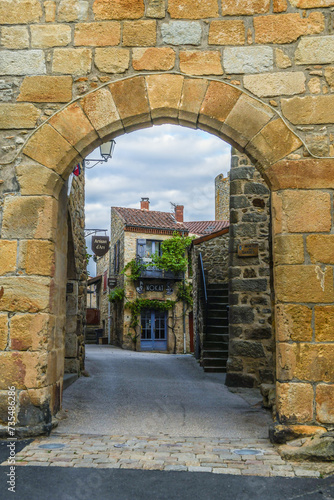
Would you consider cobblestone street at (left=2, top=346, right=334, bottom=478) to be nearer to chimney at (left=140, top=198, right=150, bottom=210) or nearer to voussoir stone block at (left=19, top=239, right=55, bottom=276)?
voussoir stone block at (left=19, top=239, right=55, bottom=276)

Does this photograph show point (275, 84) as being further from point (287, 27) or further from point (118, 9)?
point (118, 9)

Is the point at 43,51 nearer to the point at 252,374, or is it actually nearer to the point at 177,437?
the point at 177,437

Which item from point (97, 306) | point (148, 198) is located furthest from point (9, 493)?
point (97, 306)

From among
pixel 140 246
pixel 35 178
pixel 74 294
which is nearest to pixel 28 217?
pixel 35 178

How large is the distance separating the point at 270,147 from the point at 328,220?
0.73m

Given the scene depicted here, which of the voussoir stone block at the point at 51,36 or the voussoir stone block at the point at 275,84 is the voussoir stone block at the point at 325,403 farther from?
the voussoir stone block at the point at 51,36

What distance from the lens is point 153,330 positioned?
20734 millimetres

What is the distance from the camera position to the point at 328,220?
382cm

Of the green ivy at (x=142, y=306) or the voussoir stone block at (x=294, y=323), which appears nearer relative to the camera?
the voussoir stone block at (x=294, y=323)

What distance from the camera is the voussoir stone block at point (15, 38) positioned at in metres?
4.16

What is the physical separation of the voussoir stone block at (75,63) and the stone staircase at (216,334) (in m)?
5.79

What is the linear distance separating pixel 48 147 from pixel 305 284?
2.29m

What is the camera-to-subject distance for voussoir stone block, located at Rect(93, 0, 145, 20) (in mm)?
4152

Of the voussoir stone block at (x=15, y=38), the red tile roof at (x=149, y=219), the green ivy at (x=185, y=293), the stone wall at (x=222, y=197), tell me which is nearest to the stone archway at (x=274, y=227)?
the voussoir stone block at (x=15, y=38)
